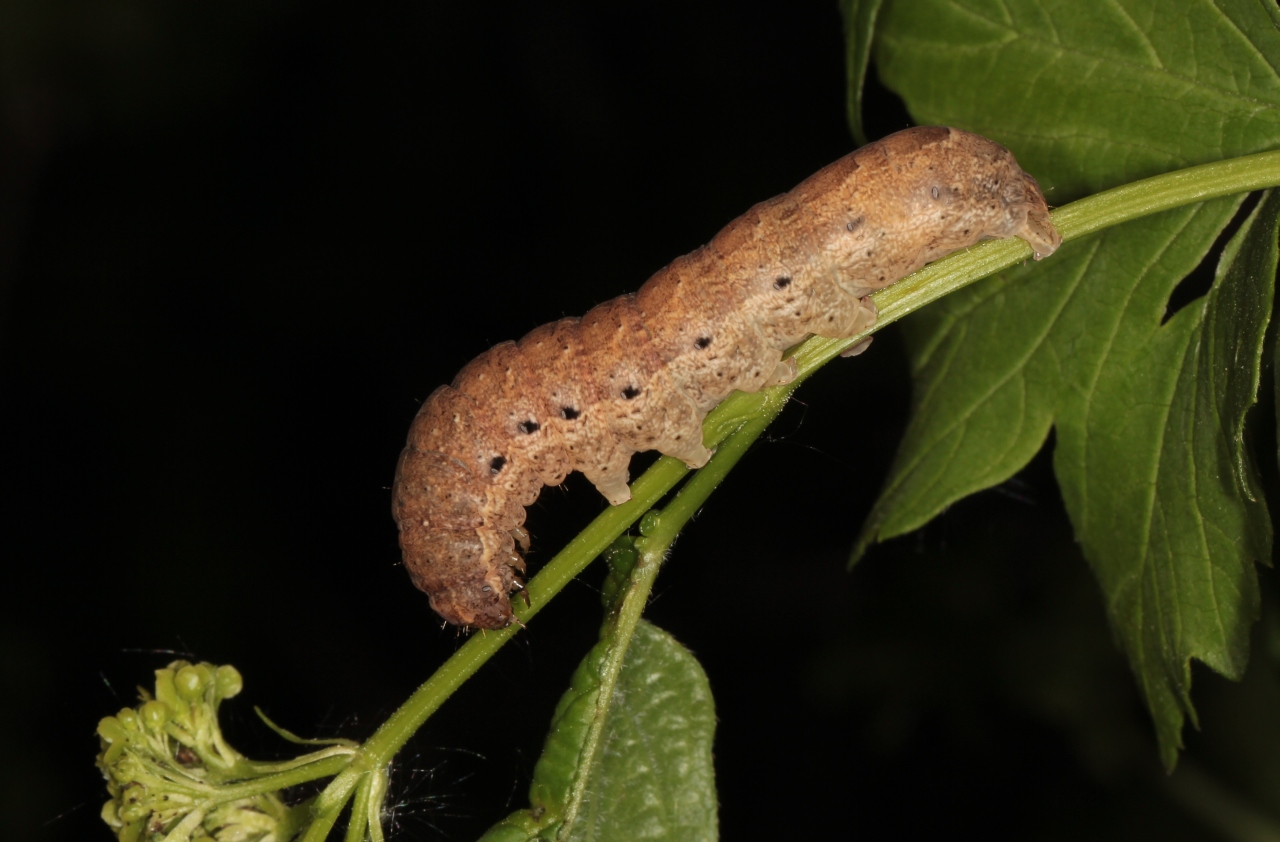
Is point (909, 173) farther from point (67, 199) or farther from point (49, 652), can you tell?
point (67, 199)

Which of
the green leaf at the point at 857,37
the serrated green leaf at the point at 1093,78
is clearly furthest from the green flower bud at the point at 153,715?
the serrated green leaf at the point at 1093,78

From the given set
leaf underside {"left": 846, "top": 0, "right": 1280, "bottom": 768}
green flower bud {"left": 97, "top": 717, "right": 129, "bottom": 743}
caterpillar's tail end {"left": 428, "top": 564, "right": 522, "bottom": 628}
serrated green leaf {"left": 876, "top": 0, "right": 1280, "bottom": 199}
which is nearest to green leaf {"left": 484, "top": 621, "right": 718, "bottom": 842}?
caterpillar's tail end {"left": 428, "top": 564, "right": 522, "bottom": 628}

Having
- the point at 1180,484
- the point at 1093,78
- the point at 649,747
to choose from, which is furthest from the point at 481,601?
the point at 1093,78

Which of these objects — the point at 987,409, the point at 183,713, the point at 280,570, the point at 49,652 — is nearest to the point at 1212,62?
the point at 987,409

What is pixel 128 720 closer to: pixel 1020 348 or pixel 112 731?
pixel 112 731

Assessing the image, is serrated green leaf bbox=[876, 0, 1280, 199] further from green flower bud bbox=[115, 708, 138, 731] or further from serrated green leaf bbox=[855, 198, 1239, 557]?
green flower bud bbox=[115, 708, 138, 731]
